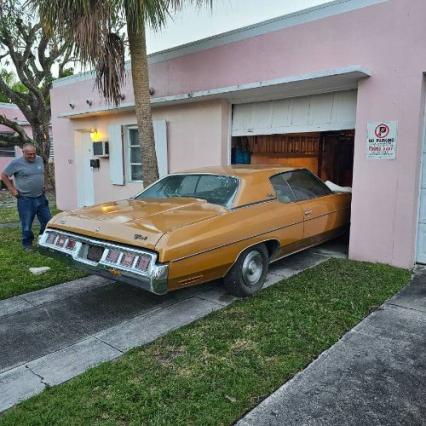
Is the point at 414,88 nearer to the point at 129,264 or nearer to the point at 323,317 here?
the point at 323,317

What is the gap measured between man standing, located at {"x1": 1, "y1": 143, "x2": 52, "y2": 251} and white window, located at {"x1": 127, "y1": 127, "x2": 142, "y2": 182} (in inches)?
125

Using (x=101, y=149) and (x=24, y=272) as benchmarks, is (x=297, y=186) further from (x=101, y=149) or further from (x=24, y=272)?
(x=101, y=149)

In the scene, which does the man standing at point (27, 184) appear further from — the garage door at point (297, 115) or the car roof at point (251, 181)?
the garage door at point (297, 115)

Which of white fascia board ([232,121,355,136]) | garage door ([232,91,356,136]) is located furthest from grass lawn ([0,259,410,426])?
garage door ([232,91,356,136])

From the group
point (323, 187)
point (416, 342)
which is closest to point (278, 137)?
point (323, 187)

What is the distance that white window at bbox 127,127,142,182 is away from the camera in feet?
30.7

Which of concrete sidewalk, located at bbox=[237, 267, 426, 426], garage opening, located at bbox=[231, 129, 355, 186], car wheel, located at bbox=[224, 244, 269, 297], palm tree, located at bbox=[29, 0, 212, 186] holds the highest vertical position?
palm tree, located at bbox=[29, 0, 212, 186]

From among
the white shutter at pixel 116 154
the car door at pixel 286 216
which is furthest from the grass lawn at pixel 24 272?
the white shutter at pixel 116 154

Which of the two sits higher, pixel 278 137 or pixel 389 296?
pixel 278 137

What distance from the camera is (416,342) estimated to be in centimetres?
330

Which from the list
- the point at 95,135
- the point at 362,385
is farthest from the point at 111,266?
the point at 95,135

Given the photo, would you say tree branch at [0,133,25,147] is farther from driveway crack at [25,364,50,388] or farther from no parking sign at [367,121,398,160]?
driveway crack at [25,364,50,388]

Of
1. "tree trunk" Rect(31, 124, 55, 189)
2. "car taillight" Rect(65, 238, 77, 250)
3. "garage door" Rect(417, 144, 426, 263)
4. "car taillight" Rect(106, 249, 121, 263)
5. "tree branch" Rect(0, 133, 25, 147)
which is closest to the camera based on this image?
"car taillight" Rect(106, 249, 121, 263)

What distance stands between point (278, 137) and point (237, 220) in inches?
215
